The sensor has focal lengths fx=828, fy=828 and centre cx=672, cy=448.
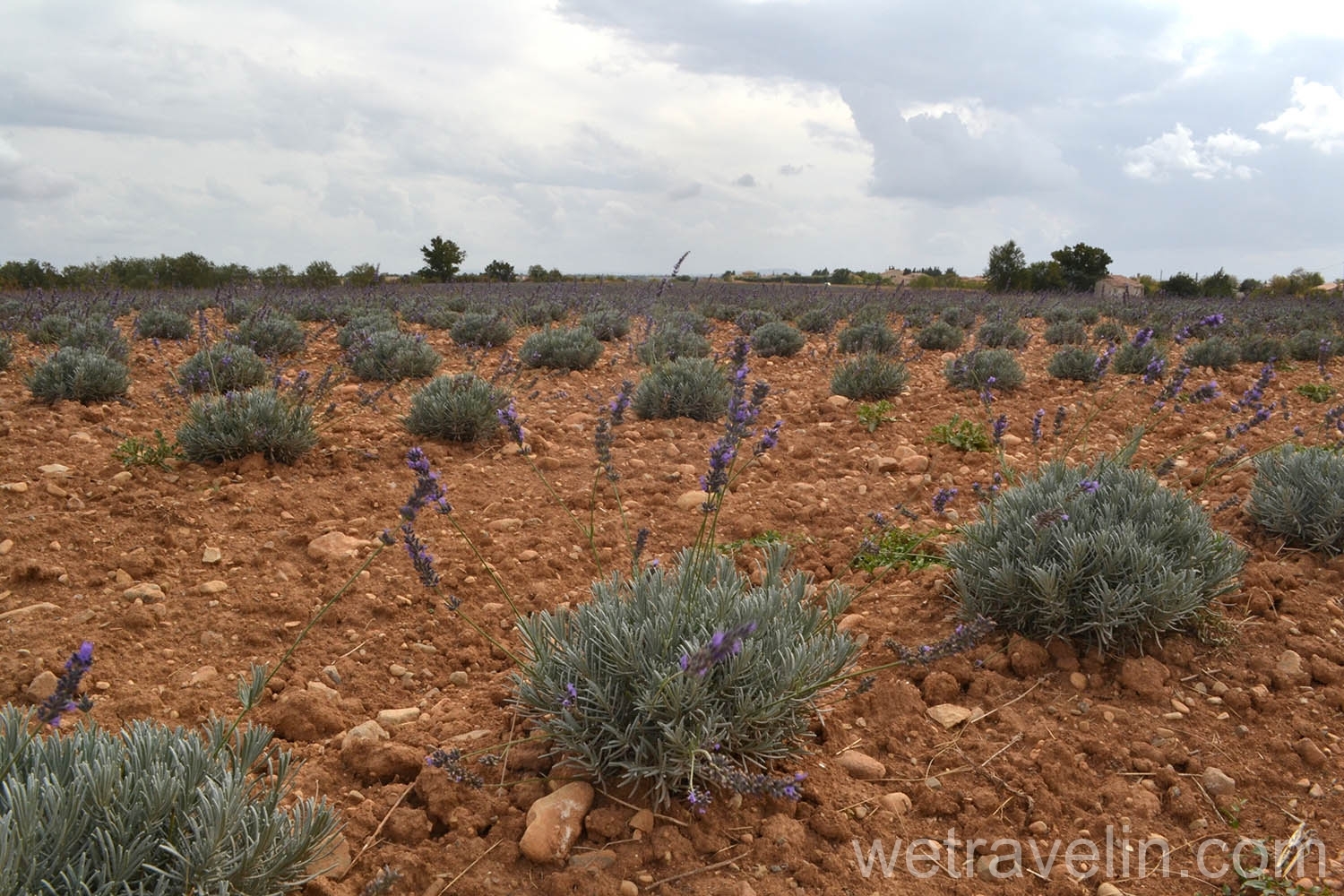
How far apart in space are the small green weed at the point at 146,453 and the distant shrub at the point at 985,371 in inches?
228

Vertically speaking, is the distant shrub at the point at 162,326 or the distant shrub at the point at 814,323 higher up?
the distant shrub at the point at 814,323

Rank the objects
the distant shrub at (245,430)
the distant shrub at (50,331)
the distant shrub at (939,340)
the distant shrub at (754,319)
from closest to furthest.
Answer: the distant shrub at (245,430), the distant shrub at (50,331), the distant shrub at (754,319), the distant shrub at (939,340)

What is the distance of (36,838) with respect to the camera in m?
1.54

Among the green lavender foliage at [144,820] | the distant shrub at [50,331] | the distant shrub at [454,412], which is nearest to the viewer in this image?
the green lavender foliage at [144,820]

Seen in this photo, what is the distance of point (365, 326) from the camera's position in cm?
924

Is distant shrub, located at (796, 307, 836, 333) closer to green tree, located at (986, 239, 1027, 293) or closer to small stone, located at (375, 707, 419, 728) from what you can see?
small stone, located at (375, 707, 419, 728)

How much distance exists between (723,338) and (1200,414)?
5731 mm

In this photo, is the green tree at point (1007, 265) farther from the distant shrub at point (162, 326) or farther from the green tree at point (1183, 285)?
the distant shrub at point (162, 326)

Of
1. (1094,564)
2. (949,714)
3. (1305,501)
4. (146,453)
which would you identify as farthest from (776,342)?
(949,714)

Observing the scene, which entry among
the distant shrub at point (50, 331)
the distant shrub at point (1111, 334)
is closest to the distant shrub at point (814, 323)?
the distant shrub at point (1111, 334)

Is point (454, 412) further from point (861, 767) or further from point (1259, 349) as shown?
point (1259, 349)

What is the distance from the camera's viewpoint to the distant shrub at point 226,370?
229 inches

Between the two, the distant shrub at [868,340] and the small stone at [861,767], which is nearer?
the small stone at [861,767]

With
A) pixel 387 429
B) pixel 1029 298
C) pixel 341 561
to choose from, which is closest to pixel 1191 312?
pixel 1029 298
